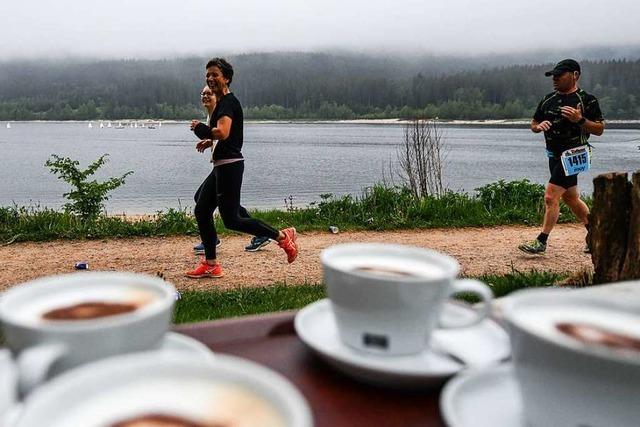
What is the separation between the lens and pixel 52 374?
642 millimetres

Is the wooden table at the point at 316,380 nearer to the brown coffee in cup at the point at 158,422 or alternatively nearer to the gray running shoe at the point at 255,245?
the brown coffee in cup at the point at 158,422

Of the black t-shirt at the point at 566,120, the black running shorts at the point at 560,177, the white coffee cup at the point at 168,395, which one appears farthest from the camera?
the black running shorts at the point at 560,177

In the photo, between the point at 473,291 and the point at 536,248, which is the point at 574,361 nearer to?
the point at 473,291

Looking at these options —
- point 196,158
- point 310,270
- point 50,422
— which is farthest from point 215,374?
point 196,158

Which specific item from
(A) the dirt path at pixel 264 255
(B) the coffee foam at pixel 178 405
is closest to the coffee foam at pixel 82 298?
(B) the coffee foam at pixel 178 405

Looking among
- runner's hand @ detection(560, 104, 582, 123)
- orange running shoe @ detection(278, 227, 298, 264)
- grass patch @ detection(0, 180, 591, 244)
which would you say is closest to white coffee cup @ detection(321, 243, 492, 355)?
orange running shoe @ detection(278, 227, 298, 264)

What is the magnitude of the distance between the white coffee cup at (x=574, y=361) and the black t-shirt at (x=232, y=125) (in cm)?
480

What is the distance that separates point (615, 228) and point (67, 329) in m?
3.59

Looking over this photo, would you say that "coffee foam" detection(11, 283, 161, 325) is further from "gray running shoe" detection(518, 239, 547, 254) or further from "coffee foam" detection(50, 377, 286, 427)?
"gray running shoe" detection(518, 239, 547, 254)

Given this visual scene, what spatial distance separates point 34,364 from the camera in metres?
0.60

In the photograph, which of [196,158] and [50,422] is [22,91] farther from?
[50,422]

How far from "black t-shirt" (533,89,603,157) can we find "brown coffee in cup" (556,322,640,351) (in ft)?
19.7

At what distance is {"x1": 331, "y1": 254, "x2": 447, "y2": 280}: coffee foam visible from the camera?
933mm

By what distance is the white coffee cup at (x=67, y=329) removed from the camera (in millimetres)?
630
